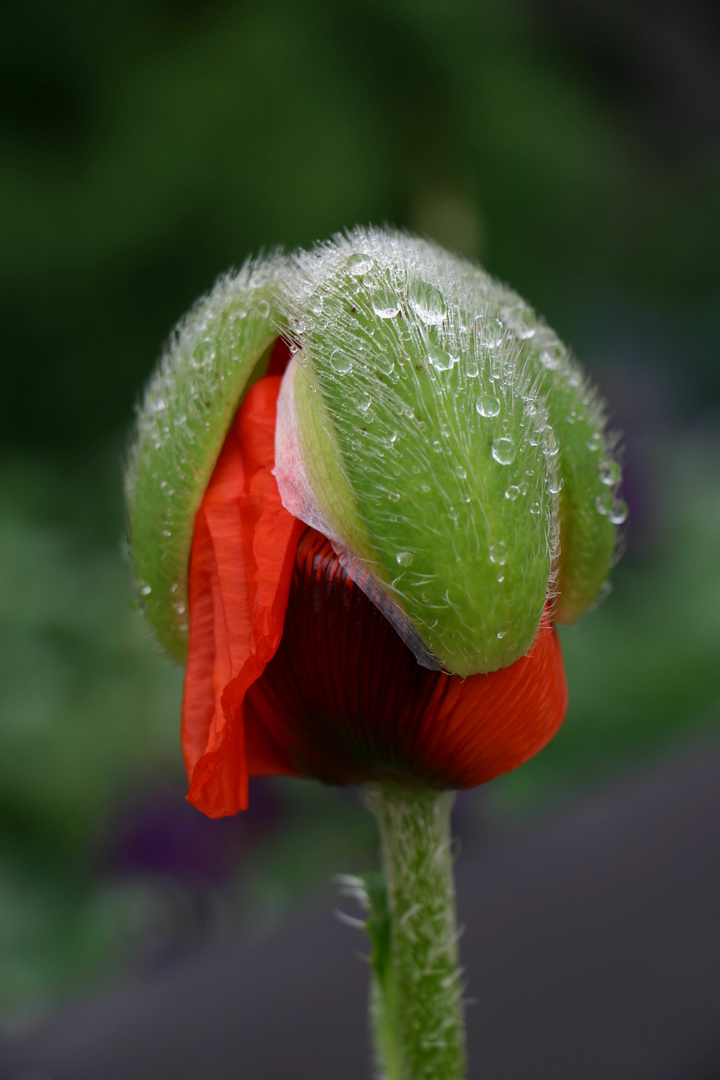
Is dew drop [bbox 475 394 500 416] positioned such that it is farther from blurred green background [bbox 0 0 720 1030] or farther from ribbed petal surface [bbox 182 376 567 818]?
blurred green background [bbox 0 0 720 1030]

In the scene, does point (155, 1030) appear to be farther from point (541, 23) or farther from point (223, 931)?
point (541, 23)

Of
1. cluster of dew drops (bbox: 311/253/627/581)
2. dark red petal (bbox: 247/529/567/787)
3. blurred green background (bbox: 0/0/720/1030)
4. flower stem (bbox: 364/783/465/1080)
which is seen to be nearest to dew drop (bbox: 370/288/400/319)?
cluster of dew drops (bbox: 311/253/627/581)

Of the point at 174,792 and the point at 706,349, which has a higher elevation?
the point at 706,349

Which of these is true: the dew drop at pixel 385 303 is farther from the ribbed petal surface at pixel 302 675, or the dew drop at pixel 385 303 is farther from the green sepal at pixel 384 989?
the green sepal at pixel 384 989

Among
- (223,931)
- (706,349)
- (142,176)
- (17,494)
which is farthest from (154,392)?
(706,349)

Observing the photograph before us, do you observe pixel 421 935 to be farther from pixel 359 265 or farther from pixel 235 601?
pixel 359 265

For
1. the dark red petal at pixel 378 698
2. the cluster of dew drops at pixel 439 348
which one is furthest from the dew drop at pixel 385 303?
the dark red petal at pixel 378 698
